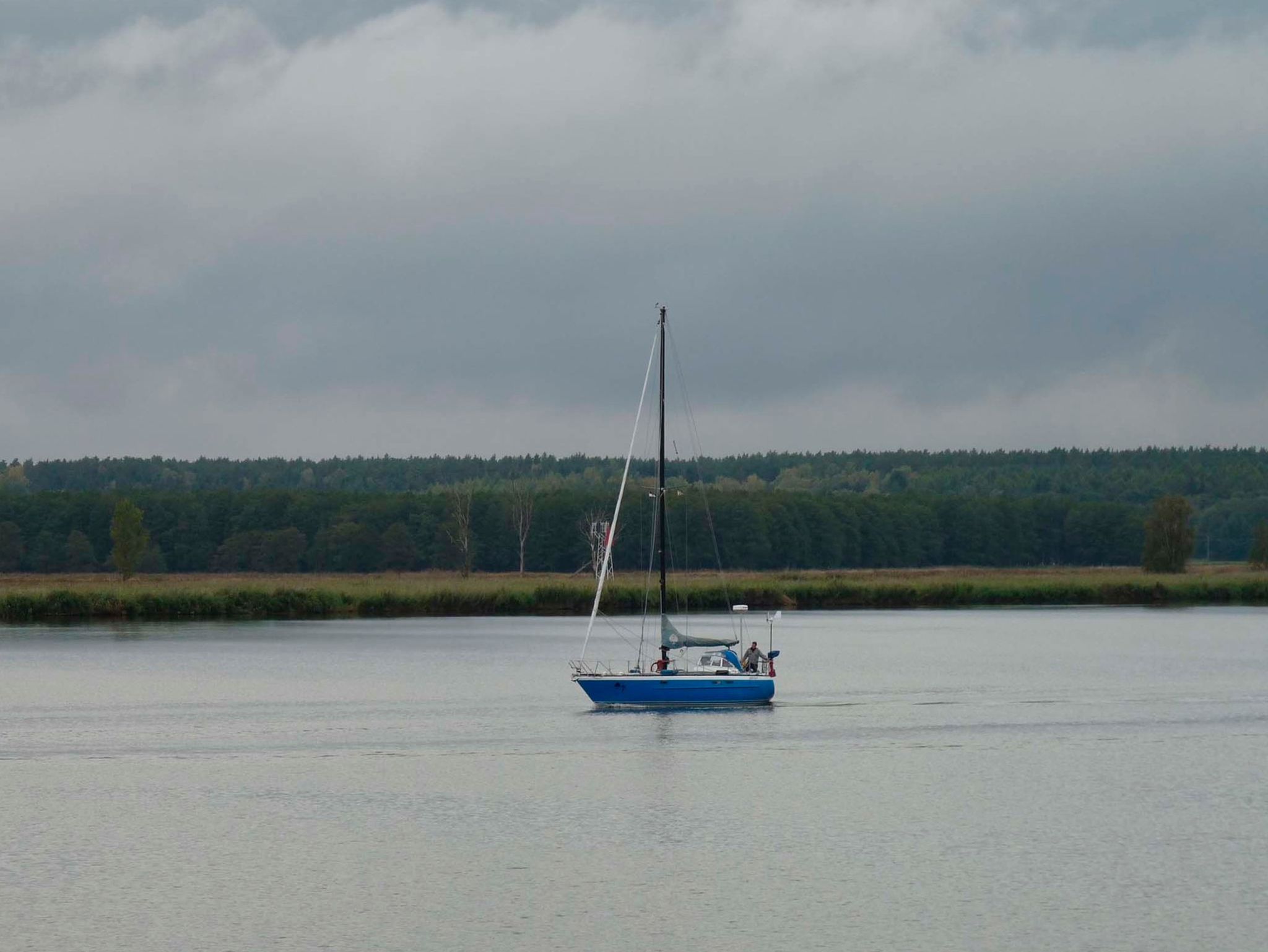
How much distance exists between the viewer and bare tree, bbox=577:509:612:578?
12631 cm

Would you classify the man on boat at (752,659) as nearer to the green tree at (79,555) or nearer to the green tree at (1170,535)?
the green tree at (1170,535)

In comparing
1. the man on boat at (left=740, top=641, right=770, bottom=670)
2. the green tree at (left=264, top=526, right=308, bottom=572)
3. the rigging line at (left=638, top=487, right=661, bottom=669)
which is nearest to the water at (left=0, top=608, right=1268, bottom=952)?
the man on boat at (left=740, top=641, right=770, bottom=670)

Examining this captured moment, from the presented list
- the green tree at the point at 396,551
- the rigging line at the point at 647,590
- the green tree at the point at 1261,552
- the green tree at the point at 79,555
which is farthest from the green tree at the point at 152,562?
the green tree at the point at 1261,552

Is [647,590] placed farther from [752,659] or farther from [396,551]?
[396,551]

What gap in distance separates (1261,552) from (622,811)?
121 metres

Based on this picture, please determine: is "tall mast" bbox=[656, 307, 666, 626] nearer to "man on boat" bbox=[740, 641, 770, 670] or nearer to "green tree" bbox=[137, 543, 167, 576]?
"man on boat" bbox=[740, 641, 770, 670]

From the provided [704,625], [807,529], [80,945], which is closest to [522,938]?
[80,945]

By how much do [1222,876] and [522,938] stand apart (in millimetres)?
10958

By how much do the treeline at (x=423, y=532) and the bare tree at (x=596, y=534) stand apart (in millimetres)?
753

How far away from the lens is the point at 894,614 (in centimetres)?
10444

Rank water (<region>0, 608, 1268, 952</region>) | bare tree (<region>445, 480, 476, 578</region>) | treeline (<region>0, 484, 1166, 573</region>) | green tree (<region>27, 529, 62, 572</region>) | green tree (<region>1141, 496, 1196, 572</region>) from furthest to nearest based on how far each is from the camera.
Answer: treeline (<region>0, 484, 1166, 573</region>)
green tree (<region>27, 529, 62, 572</region>)
bare tree (<region>445, 480, 476, 578</region>)
green tree (<region>1141, 496, 1196, 572</region>)
water (<region>0, 608, 1268, 952</region>)

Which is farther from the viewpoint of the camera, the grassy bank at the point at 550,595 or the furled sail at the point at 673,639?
the grassy bank at the point at 550,595

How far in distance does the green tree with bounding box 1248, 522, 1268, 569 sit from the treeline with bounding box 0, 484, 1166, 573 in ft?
155

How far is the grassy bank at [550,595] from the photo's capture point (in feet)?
291
